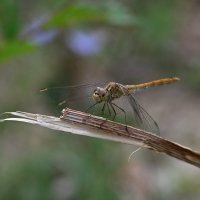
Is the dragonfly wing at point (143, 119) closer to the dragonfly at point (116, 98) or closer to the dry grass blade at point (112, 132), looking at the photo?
the dragonfly at point (116, 98)

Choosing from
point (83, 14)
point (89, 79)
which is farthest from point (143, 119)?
point (89, 79)

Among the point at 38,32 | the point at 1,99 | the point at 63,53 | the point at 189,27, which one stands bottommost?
the point at 38,32

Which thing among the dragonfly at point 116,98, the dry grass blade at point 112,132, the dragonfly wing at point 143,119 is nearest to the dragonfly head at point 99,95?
the dragonfly at point 116,98

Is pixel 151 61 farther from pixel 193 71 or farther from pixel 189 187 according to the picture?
pixel 189 187

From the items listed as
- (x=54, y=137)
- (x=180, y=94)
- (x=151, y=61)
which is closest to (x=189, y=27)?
(x=180, y=94)

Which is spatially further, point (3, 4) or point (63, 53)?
point (63, 53)

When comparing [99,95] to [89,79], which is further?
[89,79]

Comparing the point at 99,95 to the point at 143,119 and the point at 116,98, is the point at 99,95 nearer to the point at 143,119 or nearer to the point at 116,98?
the point at 116,98
